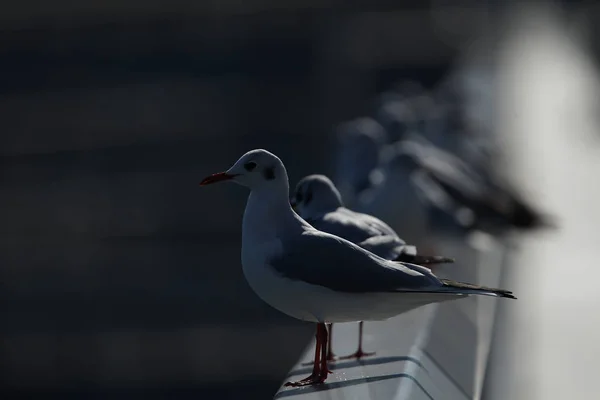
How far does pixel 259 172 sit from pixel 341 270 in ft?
0.99

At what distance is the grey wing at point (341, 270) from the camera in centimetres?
291

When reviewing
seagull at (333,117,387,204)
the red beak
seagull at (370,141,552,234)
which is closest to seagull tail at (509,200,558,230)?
seagull at (370,141,552,234)

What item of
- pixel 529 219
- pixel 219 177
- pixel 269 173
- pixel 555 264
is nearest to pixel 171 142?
pixel 529 219

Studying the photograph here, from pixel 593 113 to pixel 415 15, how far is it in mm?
22146

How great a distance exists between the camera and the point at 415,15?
127 ft

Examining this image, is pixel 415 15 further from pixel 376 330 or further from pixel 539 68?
pixel 376 330

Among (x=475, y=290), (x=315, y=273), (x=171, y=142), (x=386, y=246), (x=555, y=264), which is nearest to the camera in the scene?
(x=475, y=290)

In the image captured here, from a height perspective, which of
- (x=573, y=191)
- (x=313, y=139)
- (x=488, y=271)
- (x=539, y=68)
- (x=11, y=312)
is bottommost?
(x=11, y=312)

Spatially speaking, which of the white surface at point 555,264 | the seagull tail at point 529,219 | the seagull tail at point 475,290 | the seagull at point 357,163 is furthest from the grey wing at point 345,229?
the seagull tail at point 529,219

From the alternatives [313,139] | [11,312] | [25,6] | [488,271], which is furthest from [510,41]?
[488,271]

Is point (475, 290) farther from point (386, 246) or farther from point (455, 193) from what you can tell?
point (455, 193)

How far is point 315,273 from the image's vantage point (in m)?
2.91

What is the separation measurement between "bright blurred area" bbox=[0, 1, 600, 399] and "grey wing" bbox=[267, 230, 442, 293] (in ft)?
47.6

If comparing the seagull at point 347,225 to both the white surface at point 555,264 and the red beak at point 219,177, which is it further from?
the red beak at point 219,177
